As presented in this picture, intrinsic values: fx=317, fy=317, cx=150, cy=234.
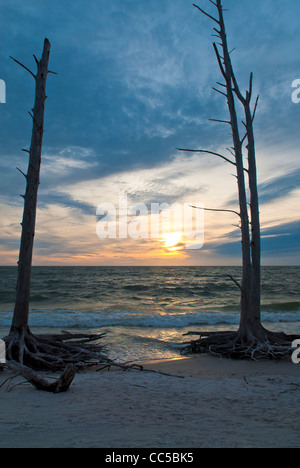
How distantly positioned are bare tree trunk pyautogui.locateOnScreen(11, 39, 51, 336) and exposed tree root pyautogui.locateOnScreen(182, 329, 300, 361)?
431cm

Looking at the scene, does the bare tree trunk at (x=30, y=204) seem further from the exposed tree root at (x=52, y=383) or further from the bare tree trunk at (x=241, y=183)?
the bare tree trunk at (x=241, y=183)

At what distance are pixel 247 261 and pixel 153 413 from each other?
4.59 meters

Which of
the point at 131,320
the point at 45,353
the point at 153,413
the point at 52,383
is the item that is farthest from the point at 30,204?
the point at 131,320

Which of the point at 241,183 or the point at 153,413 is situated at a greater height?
the point at 241,183

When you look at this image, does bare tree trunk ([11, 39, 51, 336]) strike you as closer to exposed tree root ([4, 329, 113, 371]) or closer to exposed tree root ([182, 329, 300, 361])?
exposed tree root ([4, 329, 113, 371])

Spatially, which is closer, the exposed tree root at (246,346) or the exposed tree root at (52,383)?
the exposed tree root at (52,383)

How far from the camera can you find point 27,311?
6.50 metres

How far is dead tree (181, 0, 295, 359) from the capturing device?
730 cm

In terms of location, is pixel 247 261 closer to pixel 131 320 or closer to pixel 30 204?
pixel 30 204

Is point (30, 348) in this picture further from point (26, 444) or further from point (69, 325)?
point (69, 325)

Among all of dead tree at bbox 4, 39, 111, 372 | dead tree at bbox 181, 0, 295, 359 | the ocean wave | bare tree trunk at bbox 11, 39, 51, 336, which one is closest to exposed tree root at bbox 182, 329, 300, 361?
dead tree at bbox 181, 0, 295, 359

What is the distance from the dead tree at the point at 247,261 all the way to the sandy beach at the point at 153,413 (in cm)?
164

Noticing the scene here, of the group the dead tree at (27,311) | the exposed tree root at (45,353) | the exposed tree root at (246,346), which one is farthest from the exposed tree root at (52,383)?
the exposed tree root at (246,346)

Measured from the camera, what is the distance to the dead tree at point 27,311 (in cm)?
609
